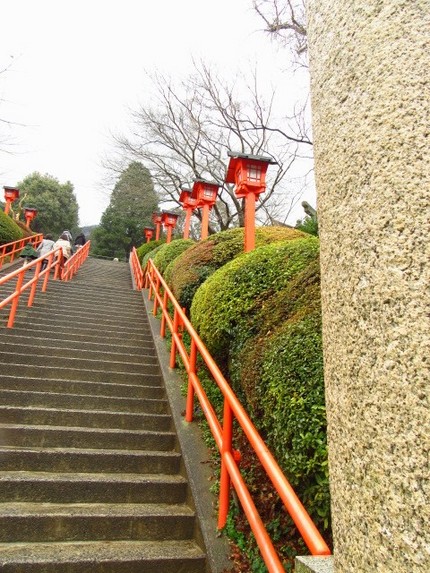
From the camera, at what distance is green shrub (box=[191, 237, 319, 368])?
3.37 metres

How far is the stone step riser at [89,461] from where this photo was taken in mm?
2941

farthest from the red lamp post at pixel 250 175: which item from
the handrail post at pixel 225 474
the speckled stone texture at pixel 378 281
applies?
the speckled stone texture at pixel 378 281

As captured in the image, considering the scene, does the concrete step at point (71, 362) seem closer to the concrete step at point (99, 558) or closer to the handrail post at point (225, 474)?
the concrete step at point (99, 558)

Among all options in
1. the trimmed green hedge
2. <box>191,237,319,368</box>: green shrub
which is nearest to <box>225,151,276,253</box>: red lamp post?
<box>191,237,319,368</box>: green shrub

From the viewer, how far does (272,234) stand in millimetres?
6066

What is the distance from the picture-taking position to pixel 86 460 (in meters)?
3.02

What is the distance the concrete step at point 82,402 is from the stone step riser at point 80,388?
Result: 0.18 m

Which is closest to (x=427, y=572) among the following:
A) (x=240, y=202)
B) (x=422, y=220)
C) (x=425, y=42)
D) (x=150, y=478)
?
(x=422, y=220)

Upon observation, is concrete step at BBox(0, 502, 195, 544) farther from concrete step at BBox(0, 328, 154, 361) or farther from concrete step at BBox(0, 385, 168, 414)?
concrete step at BBox(0, 328, 154, 361)

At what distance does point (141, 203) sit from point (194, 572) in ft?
64.6

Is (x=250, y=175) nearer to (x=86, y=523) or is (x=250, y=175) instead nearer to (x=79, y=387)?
(x=79, y=387)

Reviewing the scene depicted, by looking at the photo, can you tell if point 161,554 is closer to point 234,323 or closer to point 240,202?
point 234,323

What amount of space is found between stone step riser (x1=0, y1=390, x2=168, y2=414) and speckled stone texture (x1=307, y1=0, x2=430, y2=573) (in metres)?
3.36

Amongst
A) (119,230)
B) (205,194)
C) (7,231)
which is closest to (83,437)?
(205,194)
